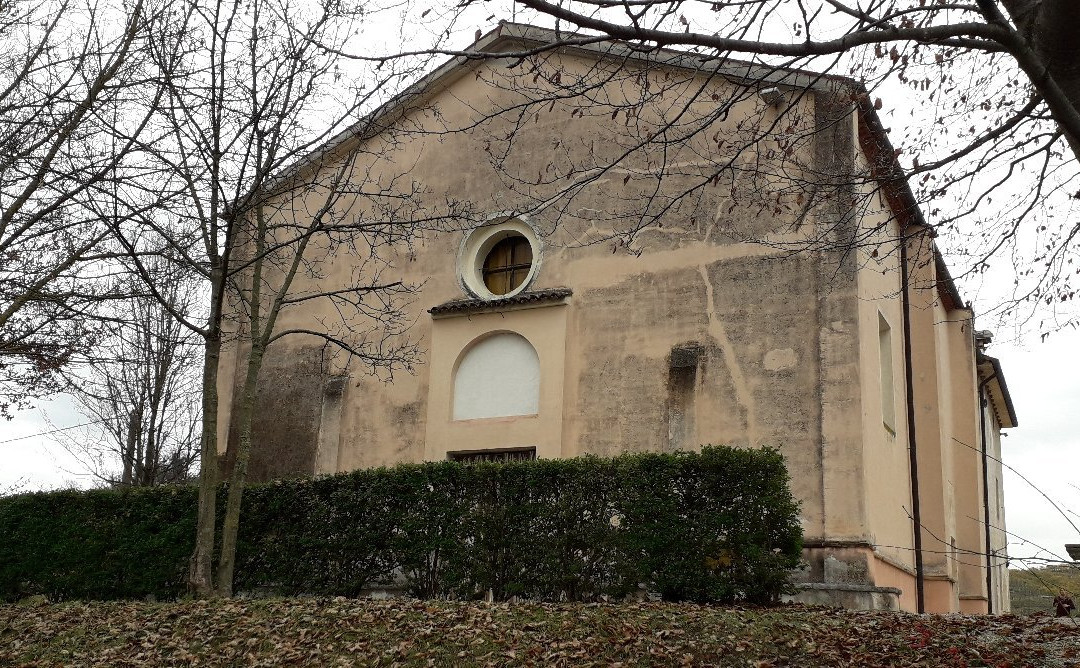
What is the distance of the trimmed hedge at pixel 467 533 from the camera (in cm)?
1163

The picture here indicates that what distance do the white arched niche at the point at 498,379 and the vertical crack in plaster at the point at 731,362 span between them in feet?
9.80

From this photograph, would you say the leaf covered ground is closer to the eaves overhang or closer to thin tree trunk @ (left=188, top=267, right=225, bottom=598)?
thin tree trunk @ (left=188, top=267, right=225, bottom=598)

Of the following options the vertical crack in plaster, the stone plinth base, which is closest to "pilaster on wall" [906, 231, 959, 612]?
the stone plinth base

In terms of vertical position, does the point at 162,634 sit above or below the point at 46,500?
below

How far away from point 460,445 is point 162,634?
21.8ft

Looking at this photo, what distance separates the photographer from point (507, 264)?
1784cm

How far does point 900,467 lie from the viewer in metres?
17.3

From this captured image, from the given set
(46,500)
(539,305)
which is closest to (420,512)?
(539,305)

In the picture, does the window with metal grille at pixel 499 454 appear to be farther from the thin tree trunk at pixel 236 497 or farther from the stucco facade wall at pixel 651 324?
the thin tree trunk at pixel 236 497

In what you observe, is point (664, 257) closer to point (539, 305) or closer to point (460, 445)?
point (539, 305)

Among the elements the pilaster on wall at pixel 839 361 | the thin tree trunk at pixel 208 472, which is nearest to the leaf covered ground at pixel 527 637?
the thin tree trunk at pixel 208 472

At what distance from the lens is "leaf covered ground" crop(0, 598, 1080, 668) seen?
30.1 ft

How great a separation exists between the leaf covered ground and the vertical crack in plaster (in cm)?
370

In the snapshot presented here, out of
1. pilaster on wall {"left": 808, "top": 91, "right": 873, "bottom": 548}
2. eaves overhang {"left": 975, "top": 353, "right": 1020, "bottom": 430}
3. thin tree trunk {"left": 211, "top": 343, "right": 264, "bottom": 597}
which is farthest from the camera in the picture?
eaves overhang {"left": 975, "top": 353, "right": 1020, "bottom": 430}
